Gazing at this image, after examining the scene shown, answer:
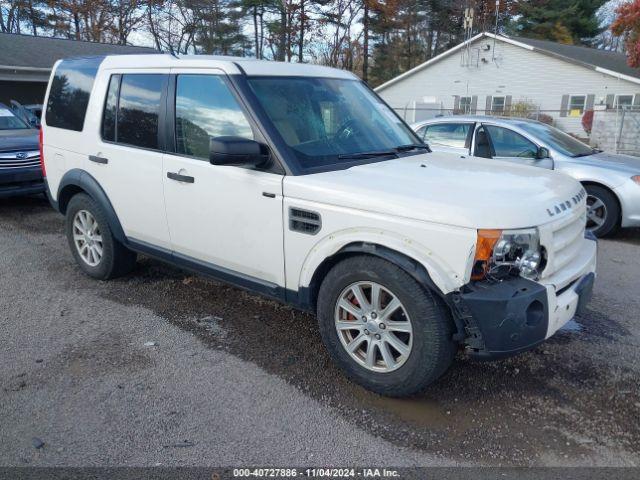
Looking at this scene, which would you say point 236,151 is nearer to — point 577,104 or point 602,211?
point 602,211

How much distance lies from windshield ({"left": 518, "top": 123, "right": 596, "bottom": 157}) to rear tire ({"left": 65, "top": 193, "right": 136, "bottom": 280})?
5862 mm

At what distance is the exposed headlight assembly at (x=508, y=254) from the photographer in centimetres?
281

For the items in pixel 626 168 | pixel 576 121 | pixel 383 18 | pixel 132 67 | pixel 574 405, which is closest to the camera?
pixel 574 405

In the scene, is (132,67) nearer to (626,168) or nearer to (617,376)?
(617,376)

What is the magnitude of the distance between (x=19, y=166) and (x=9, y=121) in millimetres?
1997

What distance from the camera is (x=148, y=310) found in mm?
4668

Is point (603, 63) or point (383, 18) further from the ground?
point (383, 18)

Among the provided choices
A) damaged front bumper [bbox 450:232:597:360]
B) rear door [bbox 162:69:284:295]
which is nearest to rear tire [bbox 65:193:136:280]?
rear door [bbox 162:69:284:295]

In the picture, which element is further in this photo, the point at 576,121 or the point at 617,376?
the point at 576,121

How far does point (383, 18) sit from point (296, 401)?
4261 cm

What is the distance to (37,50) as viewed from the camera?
991 inches

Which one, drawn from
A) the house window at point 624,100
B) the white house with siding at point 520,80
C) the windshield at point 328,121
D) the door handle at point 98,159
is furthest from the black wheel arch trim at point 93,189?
the house window at point 624,100

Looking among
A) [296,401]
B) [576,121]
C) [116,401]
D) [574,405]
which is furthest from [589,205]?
[576,121]

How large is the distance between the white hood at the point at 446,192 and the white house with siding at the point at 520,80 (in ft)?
76.7
